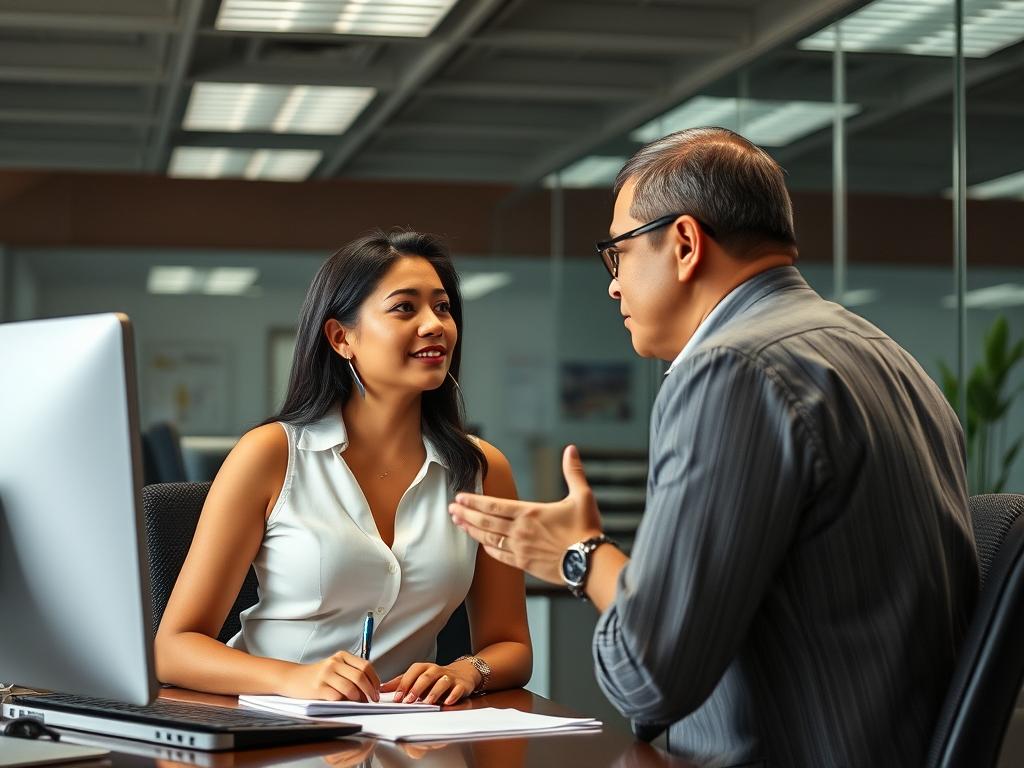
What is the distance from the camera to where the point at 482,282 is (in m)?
8.95

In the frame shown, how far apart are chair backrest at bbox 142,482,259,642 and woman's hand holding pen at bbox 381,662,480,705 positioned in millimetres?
465

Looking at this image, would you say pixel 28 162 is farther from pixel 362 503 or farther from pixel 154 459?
pixel 362 503

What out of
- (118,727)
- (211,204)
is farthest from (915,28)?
(211,204)

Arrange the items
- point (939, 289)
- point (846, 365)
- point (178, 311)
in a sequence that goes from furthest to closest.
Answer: point (178, 311) → point (939, 289) → point (846, 365)

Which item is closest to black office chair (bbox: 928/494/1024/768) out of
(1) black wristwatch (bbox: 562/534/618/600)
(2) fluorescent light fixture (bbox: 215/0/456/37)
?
(1) black wristwatch (bbox: 562/534/618/600)

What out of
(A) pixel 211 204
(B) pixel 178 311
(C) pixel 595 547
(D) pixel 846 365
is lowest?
(C) pixel 595 547

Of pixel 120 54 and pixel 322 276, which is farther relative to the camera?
pixel 120 54

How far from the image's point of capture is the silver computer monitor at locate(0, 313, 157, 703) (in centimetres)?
122

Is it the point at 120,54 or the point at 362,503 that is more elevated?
the point at 120,54

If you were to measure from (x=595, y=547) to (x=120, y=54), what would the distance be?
16.9 ft

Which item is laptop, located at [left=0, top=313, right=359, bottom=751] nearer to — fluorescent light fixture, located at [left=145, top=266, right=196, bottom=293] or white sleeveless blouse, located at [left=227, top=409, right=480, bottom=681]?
white sleeveless blouse, located at [left=227, top=409, right=480, bottom=681]

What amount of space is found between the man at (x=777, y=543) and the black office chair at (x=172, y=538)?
0.84m

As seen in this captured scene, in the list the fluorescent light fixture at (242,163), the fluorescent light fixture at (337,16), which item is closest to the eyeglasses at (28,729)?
the fluorescent light fixture at (337,16)

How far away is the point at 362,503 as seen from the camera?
82.0 inches
